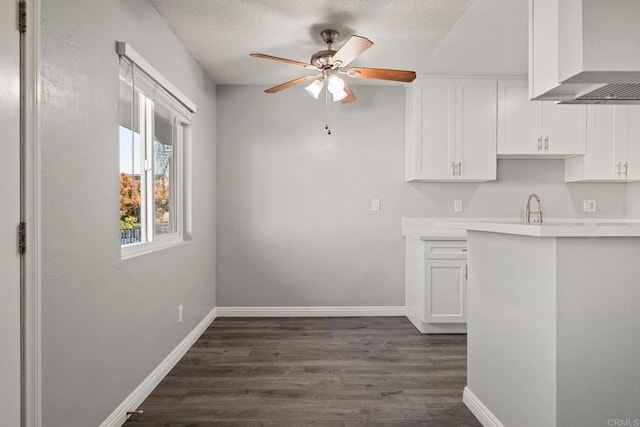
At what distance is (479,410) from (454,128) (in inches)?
100

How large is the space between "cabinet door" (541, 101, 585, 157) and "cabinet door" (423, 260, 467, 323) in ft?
4.70

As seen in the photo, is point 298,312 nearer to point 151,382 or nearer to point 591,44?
point 151,382

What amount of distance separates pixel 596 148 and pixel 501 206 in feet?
3.21

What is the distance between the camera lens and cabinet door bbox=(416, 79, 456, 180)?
3787mm

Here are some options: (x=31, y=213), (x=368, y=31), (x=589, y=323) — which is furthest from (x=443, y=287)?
(x=31, y=213)

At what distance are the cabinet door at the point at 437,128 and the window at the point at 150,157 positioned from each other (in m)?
2.12

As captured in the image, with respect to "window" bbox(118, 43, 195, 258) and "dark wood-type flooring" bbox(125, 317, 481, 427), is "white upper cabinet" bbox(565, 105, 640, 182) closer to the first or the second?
"dark wood-type flooring" bbox(125, 317, 481, 427)

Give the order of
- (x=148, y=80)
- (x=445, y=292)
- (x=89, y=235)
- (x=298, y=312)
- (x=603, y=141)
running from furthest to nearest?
(x=298, y=312)
(x=603, y=141)
(x=445, y=292)
(x=148, y=80)
(x=89, y=235)

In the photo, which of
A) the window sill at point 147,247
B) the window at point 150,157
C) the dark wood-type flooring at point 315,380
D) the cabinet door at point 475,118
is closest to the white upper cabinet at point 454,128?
the cabinet door at point 475,118

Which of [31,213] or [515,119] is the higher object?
[515,119]

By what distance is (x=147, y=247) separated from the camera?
2492mm

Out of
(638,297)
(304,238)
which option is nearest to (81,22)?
(638,297)

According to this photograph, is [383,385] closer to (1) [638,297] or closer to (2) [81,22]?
(1) [638,297]

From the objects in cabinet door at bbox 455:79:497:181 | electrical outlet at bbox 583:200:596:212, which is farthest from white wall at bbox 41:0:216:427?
electrical outlet at bbox 583:200:596:212
